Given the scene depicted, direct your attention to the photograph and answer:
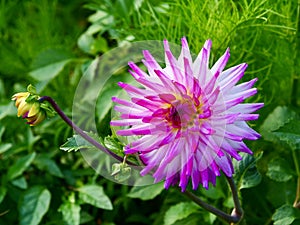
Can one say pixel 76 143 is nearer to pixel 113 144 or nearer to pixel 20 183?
pixel 113 144

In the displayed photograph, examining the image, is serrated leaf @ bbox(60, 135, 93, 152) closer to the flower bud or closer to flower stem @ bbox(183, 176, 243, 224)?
the flower bud

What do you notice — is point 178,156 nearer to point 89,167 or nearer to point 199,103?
point 199,103

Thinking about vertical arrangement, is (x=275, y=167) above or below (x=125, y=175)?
below

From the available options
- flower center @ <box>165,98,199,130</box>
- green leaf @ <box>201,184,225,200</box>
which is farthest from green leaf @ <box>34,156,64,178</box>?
flower center @ <box>165,98,199,130</box>

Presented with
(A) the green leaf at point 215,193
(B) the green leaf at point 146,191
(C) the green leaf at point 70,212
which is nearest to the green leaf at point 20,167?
(C) the green leaf at point 70,212

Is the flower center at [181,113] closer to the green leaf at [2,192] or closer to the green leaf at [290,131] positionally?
the green leaf at [290,131]

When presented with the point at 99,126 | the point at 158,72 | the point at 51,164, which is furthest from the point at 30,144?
the point at 158,72

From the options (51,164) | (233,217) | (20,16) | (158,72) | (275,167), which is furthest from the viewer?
(20,16)

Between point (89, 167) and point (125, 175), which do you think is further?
point (89, 167)
